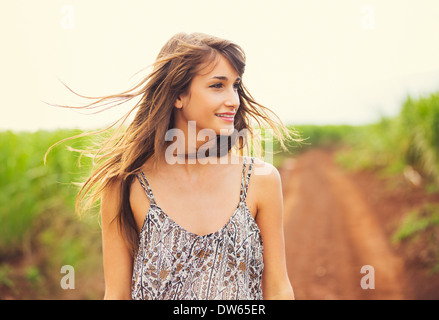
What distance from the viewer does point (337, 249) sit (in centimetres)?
636

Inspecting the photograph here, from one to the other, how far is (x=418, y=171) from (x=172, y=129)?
754 cm

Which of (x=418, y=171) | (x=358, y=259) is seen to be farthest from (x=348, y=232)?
(x=418, y=171)

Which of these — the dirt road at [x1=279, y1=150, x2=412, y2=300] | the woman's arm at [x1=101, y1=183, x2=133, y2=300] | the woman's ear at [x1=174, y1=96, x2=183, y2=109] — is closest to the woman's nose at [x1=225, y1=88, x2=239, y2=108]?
the woman's ear at [x1=174, y1=96, x2=183, y2=109]

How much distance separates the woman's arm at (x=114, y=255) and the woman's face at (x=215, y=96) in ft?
1.82

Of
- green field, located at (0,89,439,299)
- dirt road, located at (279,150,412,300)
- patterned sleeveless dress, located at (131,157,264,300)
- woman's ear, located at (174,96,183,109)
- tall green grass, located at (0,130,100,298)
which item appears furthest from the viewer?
dirt road, located at (279,150,412,300)

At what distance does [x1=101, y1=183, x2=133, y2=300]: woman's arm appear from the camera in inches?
72.7

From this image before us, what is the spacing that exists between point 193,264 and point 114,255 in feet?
1.20

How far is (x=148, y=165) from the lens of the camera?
1.98m

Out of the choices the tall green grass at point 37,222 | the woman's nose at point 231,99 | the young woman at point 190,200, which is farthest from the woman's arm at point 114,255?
the tall green grass at point 37,222

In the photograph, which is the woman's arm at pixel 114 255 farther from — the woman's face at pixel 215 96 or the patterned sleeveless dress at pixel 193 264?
the woman's face at pixel 215 96

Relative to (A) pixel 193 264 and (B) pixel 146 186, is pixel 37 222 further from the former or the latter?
(A) pixel 193 264

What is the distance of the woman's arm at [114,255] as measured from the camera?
1.85 metres

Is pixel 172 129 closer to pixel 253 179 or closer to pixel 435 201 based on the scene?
pixel 253 179

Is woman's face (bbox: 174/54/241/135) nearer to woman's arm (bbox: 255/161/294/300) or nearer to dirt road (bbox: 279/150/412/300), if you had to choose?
woman's arm (bbox: 255/161/294/300)
